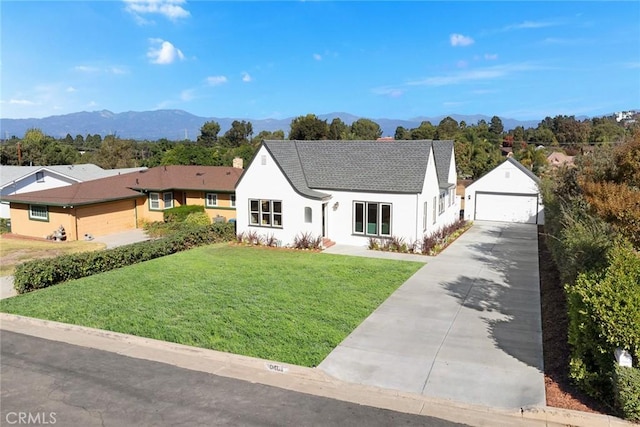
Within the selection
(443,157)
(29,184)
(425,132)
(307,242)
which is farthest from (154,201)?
(425,132)

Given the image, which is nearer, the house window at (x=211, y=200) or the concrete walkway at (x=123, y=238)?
the concrete walkway at (x=123, y=238)

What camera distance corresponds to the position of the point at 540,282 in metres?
15.3

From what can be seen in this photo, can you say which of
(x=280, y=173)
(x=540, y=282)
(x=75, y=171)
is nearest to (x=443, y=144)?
(x=280, y=173)

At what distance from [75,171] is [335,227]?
1072 inches

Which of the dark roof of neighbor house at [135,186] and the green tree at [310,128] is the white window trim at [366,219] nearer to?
the dark roof of neighbor house at [135,186]

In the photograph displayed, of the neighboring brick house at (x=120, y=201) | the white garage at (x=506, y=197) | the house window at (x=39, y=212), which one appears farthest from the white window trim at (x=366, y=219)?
the house window at (x=39, y=212)

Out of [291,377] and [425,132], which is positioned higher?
[425,132]

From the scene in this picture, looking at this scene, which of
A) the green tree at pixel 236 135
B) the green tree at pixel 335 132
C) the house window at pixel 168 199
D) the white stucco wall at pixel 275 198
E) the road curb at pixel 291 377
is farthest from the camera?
the green tree at pixel 236 135

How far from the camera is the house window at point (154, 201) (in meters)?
29.9

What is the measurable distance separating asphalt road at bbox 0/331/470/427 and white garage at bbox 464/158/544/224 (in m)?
28.2

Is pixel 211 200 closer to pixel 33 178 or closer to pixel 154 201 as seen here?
pixel 154 201

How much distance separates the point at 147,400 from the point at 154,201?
24206 mm

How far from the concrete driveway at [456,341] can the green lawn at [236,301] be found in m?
0.67

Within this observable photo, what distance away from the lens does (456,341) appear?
1010 cm
